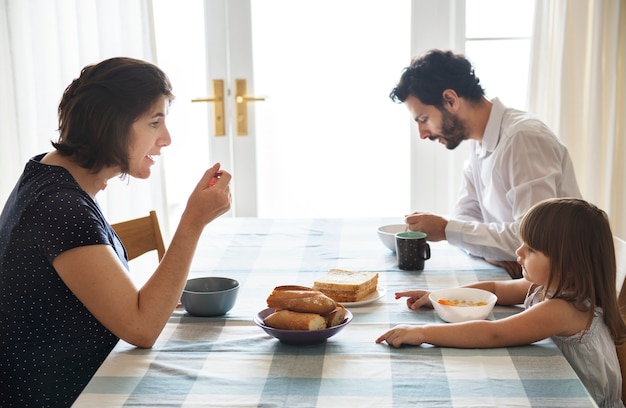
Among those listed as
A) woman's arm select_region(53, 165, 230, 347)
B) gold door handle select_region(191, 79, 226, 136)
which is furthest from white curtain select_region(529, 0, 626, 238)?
woman's arm select_region(53, 165, 230, 347)

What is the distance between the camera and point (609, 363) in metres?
1.43

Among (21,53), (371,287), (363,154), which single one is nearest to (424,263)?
(371,287)

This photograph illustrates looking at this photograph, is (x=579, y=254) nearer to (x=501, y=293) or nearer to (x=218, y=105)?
(x=501, y=293)

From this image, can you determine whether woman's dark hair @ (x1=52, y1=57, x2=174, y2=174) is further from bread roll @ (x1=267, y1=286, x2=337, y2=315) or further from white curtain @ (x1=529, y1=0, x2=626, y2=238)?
white curtain @ (x1=529, y1=0, x2=626, y2=238)

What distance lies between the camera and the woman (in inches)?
53.7

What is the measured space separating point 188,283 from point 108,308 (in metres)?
0.29

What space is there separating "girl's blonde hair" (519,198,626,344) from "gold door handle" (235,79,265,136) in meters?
2.12

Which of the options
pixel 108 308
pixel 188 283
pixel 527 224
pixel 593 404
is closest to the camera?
pixel 593 404

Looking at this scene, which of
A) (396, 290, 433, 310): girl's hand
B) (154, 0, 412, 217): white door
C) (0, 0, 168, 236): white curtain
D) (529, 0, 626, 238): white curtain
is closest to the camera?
(396, 290, 433, 310): girl's hand

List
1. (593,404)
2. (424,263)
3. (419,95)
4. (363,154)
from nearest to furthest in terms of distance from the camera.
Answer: (593,404), (424,263), (419,95), (363,154)

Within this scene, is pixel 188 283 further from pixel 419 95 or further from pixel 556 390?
pixel 419 95

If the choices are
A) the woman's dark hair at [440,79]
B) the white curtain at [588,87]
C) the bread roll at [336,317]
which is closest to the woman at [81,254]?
the bread roll at [336,317]

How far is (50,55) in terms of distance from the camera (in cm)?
286

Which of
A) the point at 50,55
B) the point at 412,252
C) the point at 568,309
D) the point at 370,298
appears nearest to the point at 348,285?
the point at 370,298
